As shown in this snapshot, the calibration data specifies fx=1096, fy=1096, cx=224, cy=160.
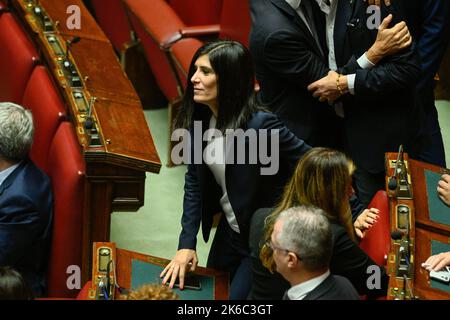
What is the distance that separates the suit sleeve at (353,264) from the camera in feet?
4.81

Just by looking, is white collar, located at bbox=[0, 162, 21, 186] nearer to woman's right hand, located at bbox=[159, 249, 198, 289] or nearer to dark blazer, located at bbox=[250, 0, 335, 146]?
woman's right hand, located at bbox=[159, 249, 198, 289]

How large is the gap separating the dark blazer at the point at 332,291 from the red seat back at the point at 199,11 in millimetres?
1277

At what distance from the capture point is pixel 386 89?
1800 millimetres

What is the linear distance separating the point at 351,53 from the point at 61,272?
61cm

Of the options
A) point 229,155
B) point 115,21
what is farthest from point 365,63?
point 115,21

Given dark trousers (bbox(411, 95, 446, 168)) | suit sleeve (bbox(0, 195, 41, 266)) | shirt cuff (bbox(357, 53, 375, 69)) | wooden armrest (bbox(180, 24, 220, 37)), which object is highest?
wooden armrest (bbox(180, 24, 220, 37))

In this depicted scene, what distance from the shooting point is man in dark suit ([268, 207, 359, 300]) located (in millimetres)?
1366

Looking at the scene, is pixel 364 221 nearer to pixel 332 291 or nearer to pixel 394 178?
pixel 394 178

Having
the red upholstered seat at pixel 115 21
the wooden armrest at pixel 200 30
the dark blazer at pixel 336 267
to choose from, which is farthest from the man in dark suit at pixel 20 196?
the red upholstered seat at pixel 115 21

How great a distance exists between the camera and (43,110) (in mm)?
1983

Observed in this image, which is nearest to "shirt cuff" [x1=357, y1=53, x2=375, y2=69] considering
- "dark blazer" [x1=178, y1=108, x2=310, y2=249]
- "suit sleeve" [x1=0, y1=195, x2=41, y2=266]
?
"dark blazer" [x1=178, y1=108, x2=310, y2=249]

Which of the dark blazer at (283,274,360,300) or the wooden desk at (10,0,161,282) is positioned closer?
the dark blazer at (283,274,360,300)
